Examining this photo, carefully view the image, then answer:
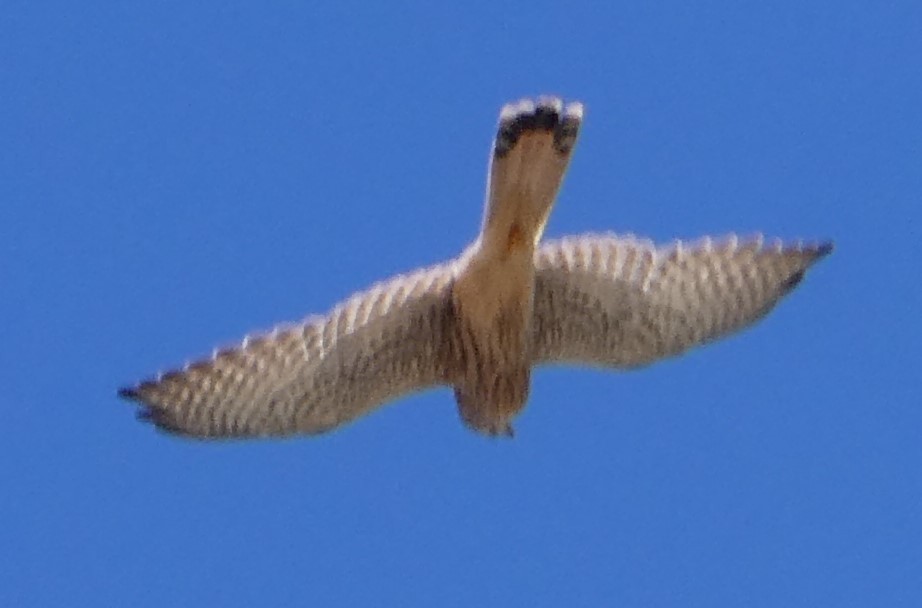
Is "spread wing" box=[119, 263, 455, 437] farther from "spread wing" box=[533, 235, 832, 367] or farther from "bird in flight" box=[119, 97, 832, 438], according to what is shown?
"spread wing" box=[533, 235, 832, 367]

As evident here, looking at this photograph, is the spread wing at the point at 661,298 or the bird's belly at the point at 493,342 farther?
the spread wing at the point at 661,298

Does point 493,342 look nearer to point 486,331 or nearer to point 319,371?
point 486,331

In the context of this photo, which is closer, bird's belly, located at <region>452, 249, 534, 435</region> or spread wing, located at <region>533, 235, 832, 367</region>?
bird's belly, located at <region>452, 249, 534, 435</region>

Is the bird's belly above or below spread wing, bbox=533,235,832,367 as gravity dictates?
below

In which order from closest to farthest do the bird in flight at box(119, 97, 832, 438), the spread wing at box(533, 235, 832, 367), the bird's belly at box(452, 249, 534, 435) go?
1. the bird's belly at box(452, 249, 534, 435)
2. the bird in flight at box(119, 97, 832, 438)
3. the spread wing at box(533, 235, 832, 367)

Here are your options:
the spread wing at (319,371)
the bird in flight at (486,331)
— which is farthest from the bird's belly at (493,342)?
the spread wing at (319,371)

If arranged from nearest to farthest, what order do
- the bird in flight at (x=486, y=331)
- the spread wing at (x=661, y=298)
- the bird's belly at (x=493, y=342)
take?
the bird's belly at (x=493, y=342)
the bird in flight at (x=486, y=331)
the spread wing at (x=661, y=298)

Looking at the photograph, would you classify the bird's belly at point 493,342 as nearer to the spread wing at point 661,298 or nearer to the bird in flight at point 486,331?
the bird in flight at point 486,331

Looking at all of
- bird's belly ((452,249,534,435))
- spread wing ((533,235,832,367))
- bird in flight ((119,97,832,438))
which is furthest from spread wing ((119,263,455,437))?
spread wing ((533,235,832,367))

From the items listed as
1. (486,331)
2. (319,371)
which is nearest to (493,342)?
(486,331)
